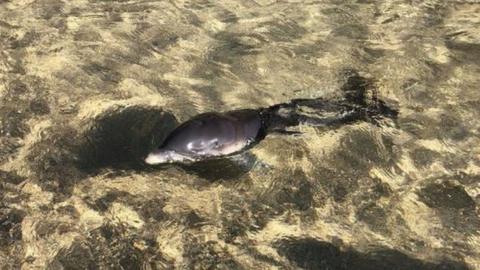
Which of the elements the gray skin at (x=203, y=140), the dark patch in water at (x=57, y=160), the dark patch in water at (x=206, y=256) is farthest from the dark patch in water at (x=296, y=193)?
the dark patch in water at (x=57, y=160)

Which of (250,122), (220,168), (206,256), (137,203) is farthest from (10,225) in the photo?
(250,122)

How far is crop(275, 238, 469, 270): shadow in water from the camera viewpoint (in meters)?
2.82

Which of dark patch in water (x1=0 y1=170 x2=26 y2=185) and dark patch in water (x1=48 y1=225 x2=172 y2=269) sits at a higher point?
dark patch in water (x1=0 y1=170 x2=26 y2=185)

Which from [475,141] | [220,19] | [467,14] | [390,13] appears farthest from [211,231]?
[467,14]

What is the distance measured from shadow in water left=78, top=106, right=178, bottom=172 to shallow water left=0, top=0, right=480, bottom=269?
0.04ft

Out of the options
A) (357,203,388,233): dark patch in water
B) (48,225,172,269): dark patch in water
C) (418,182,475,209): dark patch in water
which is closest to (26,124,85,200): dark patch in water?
(48,225,172,269): dark patch in water

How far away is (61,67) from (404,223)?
2.60 meters

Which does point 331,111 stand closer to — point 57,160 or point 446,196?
point 446,196

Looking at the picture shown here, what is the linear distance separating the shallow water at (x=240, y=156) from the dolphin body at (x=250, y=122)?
0.28 feet

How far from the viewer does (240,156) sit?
11.0 feet

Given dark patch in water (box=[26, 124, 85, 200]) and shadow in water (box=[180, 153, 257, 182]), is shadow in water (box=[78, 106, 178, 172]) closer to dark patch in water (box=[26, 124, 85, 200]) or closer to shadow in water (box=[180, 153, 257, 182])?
dark patch in water (box=[26, 124, 85, 200])

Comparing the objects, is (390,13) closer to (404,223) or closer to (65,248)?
(404,223)

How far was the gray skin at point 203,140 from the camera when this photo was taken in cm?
321

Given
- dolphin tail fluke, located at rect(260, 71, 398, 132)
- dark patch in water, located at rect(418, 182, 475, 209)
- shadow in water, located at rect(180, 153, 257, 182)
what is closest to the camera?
dark patch in water, located at rect(418, 182, 475, 209)
